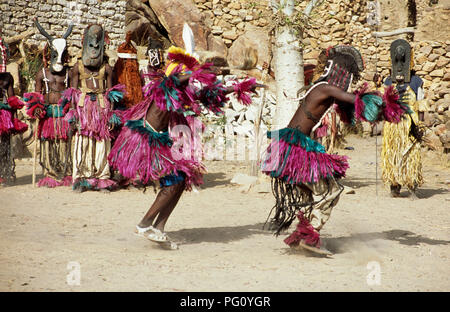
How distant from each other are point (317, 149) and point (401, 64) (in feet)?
13.9

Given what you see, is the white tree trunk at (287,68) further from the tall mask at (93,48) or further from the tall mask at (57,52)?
the tall mask at (57,52)

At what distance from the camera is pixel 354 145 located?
1444 cm

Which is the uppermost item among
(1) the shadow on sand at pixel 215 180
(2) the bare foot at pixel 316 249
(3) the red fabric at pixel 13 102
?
(3) the red fabric at pixel 13 102

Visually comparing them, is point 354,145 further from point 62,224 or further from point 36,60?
point 62,224

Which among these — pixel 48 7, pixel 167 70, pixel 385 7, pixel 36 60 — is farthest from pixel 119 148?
pixel 385 7

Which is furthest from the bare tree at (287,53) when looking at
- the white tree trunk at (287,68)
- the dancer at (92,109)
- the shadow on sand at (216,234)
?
the shadow on sand at (216,234)

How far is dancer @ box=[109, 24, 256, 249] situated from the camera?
5.14 m

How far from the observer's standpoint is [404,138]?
8.42m

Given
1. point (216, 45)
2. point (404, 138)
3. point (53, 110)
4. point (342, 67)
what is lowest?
point (404, 138)

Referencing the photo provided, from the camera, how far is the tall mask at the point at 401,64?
27.9 feet

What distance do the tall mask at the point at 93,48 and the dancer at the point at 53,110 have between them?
0.43 metres

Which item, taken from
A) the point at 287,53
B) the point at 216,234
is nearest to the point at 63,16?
the point at 287,53

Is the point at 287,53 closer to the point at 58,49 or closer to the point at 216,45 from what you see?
the point at 58,49

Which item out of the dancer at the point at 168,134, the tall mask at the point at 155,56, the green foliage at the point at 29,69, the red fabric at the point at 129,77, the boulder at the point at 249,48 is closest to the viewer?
the dancer at the point at 168,134
